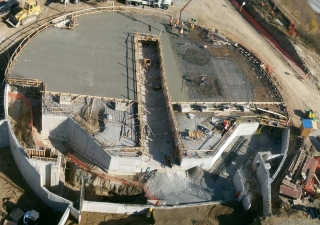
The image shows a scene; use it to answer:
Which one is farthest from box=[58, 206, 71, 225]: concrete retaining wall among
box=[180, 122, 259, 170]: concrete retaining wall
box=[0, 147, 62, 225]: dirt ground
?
box=[180, 122, 259, 170]: concrete retaining wall

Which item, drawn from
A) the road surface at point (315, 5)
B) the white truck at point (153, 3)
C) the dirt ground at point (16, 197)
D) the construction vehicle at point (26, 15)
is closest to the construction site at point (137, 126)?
the dirt ground at point (16, 197)

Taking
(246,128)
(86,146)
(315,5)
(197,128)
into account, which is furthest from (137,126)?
(315,5)

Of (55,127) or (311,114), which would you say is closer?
(55,127)

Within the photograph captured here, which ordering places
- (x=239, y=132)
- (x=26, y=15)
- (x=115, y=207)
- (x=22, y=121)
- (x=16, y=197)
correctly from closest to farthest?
(x=115, y=207) → (x=16, y=197) → (x=22, y=121) → (x=239, y=132) → (x=26, y=15)

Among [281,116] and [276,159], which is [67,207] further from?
[281,116]

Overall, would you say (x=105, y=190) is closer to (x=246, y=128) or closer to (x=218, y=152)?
(x=218, y=152)

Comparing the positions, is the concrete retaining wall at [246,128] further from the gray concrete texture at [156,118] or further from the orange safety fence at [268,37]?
the orange safety fence at [268,37]

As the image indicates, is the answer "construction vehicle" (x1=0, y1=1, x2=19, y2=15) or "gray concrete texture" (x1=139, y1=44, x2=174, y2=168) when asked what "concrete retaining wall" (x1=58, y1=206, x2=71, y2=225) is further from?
"construction vehicle" (x1=0, y1=1, x2=19, y2=15)
